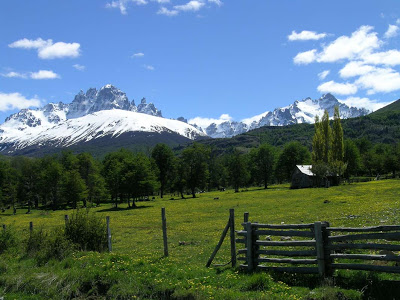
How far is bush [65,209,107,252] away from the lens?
18547 mm

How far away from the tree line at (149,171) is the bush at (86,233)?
5273cm

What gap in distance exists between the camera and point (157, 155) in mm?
112625

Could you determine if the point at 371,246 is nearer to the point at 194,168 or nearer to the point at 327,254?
the point at 327,254

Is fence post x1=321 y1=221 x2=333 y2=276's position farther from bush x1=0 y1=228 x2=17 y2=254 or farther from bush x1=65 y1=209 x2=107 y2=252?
bush x1=0 y1=228 x2=17 y2=254

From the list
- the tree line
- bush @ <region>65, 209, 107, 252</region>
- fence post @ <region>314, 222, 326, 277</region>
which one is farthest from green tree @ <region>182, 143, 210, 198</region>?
fence post @ <region>314, 222, 326, 277</region>

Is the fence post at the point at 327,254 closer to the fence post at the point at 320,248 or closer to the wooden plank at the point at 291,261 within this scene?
the fence post at the point at 320,248

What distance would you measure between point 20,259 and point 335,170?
7611 cm

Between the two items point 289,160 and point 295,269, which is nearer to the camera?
point 295,269

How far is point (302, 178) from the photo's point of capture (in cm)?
9631

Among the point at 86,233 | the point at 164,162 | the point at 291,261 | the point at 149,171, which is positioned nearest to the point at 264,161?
the point at 164,162

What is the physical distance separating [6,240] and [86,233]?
20.9 ft

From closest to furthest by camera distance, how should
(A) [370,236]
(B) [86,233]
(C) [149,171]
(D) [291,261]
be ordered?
(A) [370,236] < (D) [291,261] < (B) [86,233] < (C) [149,171]

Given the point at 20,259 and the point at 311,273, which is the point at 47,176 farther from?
the point at 311,273

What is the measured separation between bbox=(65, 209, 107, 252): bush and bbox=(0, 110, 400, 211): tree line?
52729 millimetres
